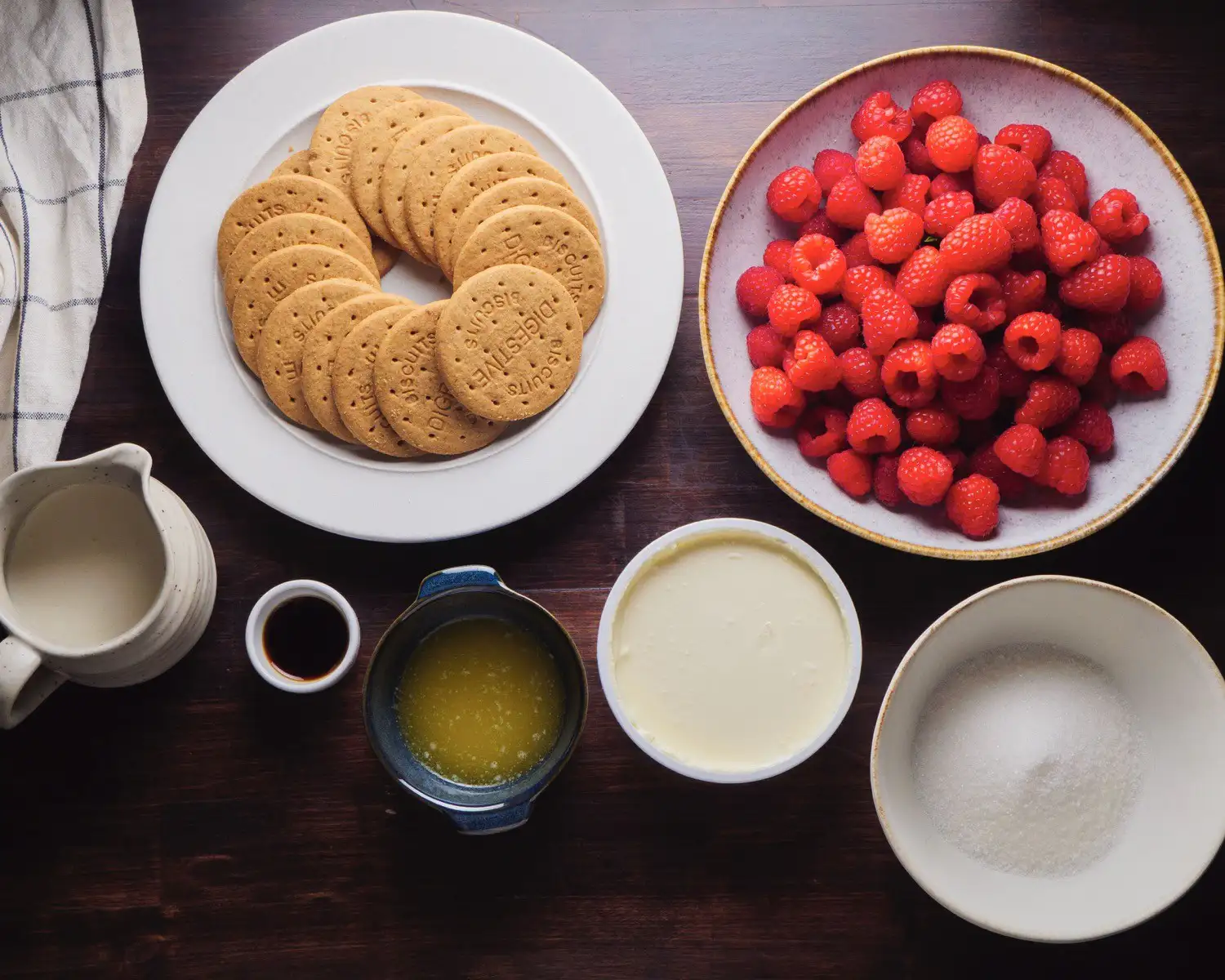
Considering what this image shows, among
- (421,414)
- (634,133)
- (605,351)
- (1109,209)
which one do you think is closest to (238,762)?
(421,414)

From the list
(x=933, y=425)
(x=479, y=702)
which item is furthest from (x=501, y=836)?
(x=933, y=425)

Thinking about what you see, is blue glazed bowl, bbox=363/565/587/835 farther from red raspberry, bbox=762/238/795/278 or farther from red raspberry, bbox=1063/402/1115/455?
red raspberry, bbox=1063/402/1115/455

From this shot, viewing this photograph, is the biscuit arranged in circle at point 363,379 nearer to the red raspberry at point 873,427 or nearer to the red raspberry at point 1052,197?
the red raspberry at point 873,427

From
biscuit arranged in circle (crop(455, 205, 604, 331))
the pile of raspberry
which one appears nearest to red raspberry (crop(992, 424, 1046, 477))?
the pile of raspberry

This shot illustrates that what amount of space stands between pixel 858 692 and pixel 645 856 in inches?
12.5

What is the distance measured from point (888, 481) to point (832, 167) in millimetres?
344

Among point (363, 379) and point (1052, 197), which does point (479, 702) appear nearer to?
point (363, 379)

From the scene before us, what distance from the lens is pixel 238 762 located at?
A: 43.9 inches

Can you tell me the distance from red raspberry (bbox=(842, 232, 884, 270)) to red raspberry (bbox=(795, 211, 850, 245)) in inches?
0.7

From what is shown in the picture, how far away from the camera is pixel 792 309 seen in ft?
3.17

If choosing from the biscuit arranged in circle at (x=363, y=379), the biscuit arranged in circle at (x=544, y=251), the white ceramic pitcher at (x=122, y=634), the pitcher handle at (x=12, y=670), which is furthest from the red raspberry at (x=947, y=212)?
the pitcher handle at (x=12, y=670)

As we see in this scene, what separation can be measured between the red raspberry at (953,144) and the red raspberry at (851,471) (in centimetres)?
32

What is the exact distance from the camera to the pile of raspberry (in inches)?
37.1

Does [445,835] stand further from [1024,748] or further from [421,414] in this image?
[1024,748]
